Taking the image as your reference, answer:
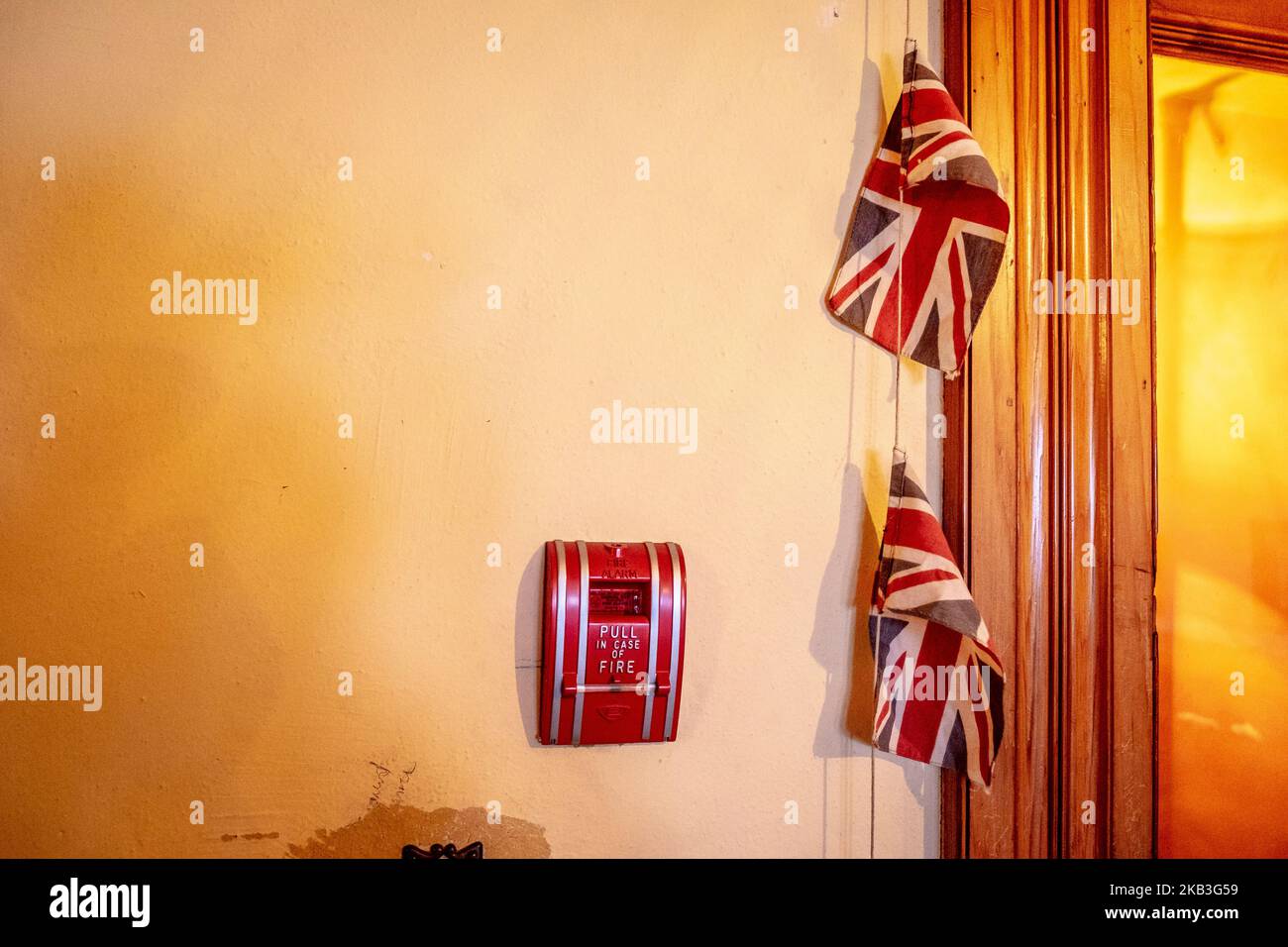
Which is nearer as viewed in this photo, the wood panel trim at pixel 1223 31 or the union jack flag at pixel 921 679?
the union jack flag at pixel 921 679

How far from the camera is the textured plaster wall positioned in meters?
1.44

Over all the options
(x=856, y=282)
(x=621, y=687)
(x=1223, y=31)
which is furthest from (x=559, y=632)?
(x=1223, y=31)

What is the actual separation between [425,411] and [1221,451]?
2.20 metres

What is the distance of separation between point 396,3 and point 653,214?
0.69 metres

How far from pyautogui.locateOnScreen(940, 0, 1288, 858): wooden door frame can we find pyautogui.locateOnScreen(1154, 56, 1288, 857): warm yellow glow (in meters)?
0.50

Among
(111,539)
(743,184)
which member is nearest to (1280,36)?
(743,184)

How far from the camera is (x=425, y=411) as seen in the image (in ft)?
4.94

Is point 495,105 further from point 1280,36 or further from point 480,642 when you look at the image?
point 1280,36

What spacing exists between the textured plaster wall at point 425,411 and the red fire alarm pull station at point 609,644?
3.7 inches

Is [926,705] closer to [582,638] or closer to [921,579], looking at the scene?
[921,579]

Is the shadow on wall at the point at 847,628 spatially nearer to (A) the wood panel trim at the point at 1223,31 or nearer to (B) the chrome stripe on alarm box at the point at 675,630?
(B) the chrome stripe on alarm box at the point at 675,630

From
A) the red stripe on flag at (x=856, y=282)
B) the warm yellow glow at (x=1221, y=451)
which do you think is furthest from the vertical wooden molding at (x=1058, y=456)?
the warm yellow glow at (x=1221, y=451)

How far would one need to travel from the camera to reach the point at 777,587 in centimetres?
160

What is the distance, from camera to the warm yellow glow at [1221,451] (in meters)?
1.92
